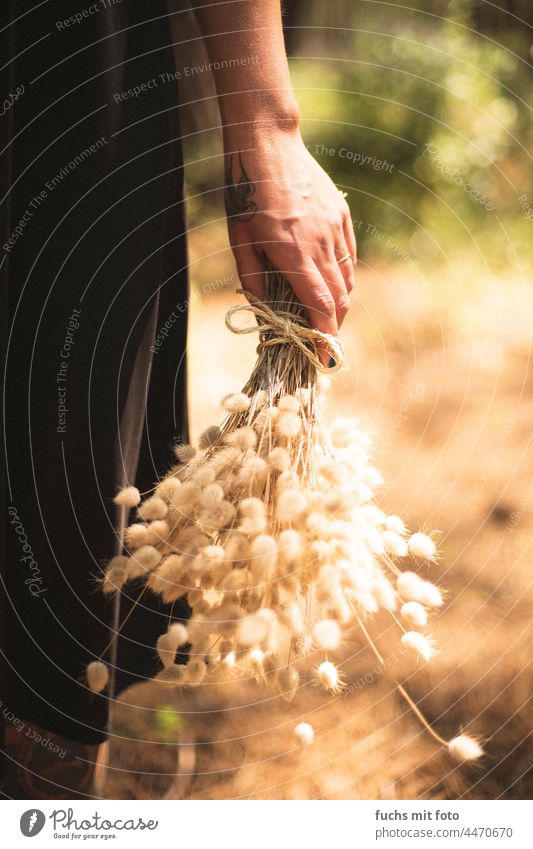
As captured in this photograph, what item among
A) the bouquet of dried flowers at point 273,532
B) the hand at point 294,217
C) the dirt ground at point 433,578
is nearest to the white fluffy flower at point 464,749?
the dirt ground at point 433,578

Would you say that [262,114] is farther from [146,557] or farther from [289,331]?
[146,557]

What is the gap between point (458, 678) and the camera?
1.06 meters

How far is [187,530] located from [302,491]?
0.12 m

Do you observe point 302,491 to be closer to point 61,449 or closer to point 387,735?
point 61,449

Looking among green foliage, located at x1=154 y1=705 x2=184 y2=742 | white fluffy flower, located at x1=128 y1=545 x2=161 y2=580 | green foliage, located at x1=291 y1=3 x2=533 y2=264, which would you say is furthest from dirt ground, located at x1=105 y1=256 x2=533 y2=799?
white fluffy flower, located at x1=128 y1=545 x2=161 y2=580

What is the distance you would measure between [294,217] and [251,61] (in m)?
0.17

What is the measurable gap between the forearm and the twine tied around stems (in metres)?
0.18

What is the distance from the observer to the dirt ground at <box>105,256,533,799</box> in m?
0.98

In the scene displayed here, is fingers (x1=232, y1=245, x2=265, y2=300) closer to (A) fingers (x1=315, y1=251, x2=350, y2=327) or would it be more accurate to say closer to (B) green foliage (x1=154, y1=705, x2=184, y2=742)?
(A) fingers (x1=315, y1=251, x2=350, y2=327)

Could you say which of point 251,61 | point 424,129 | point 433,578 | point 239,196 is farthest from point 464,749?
point 424,129

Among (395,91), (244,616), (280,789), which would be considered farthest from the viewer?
(395,91)

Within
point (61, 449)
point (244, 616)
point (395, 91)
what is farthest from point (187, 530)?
point (395, 91)

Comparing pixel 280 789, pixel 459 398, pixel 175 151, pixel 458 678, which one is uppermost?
pixel 459 398

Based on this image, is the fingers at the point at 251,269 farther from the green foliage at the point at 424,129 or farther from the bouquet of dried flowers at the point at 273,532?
the green foliage at the point at 424,129
